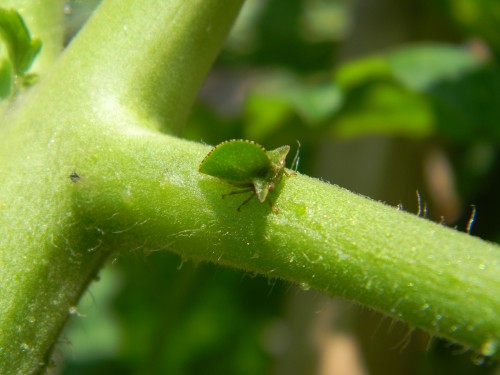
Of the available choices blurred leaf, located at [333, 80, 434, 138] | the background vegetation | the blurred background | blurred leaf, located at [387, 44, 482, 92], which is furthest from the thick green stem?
blurred leaf, located at [333, 80, 434, 138]

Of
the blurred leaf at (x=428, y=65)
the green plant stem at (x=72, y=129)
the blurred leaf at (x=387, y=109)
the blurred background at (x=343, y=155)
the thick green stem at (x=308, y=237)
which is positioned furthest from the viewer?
the blurred leaf at (x=387, y=109)

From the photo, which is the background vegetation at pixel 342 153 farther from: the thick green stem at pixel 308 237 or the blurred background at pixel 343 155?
the thick green stem at pixel 308 237

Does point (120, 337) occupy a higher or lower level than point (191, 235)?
lower

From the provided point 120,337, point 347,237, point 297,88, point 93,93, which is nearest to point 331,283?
point 347,237

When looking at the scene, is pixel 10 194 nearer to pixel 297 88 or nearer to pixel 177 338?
pixel 297 88

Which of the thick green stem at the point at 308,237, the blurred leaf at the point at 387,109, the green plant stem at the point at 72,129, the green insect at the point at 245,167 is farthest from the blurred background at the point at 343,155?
the green insect at the point at 245,167

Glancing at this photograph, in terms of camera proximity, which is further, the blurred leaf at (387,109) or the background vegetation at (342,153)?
the blurred leaf at (387,109)
